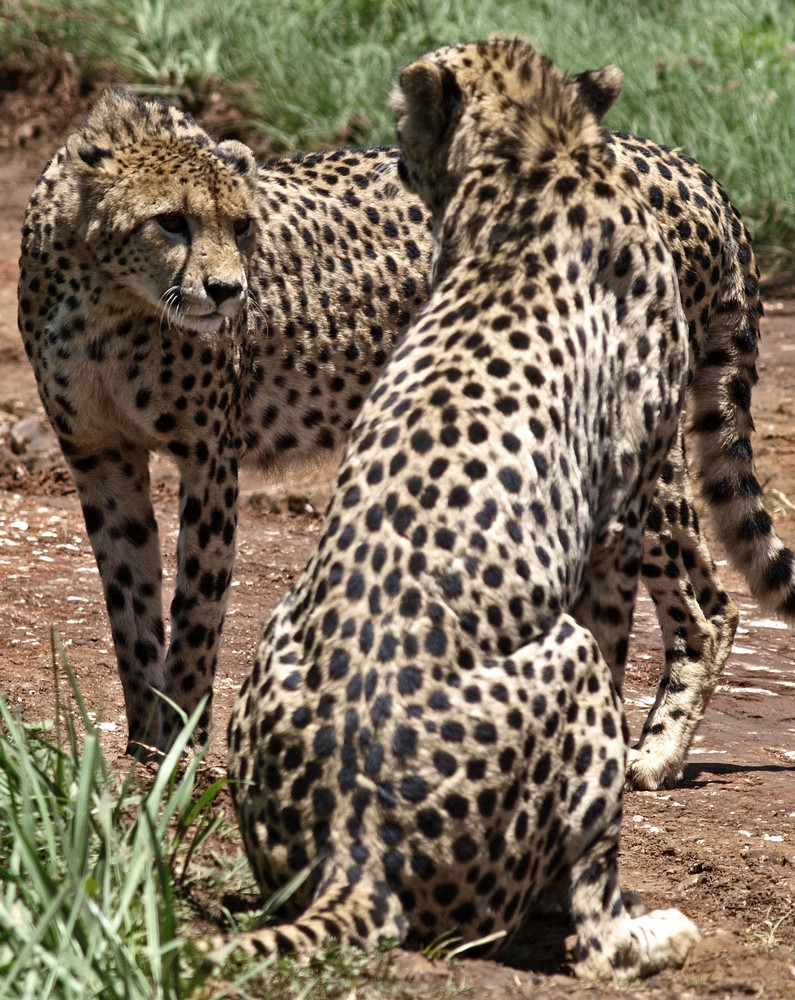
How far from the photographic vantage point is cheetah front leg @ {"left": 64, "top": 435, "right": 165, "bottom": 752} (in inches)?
183

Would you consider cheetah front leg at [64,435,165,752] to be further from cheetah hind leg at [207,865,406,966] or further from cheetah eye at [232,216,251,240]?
cheetah hind leg at [207,865,406,966]

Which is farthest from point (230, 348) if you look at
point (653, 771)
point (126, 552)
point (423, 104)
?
point (653, 771)

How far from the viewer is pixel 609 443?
132 inches

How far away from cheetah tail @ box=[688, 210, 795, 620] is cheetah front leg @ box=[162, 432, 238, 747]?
5.43 feet

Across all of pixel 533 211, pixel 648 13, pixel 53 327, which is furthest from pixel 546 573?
pixel 648 13

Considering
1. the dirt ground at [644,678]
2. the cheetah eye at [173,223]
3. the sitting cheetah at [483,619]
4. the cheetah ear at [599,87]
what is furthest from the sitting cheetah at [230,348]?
the sitting cheetah at [483,619]

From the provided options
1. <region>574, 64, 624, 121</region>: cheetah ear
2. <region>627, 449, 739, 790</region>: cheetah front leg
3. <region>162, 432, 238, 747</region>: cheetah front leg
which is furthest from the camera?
<region>627, 449, 739, 790</region>: cheetah front leg

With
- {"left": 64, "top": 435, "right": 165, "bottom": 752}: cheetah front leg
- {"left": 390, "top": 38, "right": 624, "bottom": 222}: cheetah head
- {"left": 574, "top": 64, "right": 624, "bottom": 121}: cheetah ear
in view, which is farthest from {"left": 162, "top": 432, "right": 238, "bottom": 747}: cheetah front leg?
{"left": 574, "top": 64, "right": 624, "bottom": 121}: cheetah ear

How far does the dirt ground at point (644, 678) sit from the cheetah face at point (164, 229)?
1254 mm

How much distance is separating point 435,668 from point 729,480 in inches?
103

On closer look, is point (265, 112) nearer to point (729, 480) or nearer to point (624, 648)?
point (729, 480)

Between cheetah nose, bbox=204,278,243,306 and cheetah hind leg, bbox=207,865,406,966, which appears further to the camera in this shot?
cheetah nose, bbox=204,278,243,306

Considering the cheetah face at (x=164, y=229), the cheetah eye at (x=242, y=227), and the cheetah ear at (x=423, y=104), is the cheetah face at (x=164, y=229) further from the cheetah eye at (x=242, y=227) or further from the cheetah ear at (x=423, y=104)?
the cheetah ear at (x=423, y=104)

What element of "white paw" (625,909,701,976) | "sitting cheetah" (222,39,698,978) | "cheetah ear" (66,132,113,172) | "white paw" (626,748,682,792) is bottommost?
"white paw" (626,748,682,792)
